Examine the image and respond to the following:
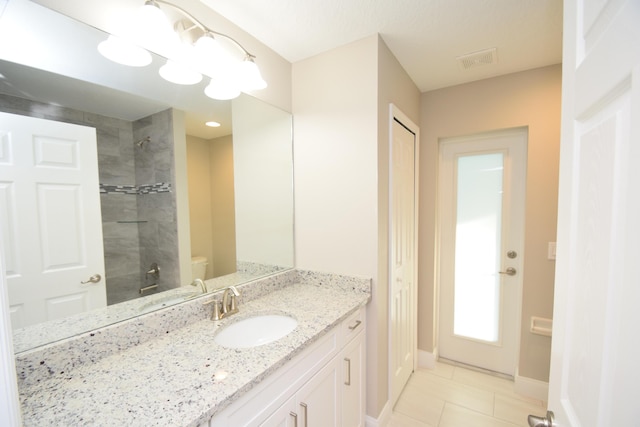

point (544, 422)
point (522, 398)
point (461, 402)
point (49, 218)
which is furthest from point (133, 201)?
point (522, 398)

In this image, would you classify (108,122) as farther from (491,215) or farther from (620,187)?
(491,215)

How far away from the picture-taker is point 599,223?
46 cm

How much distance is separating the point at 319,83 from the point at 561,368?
5.88ft

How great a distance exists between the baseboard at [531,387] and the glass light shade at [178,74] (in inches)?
121

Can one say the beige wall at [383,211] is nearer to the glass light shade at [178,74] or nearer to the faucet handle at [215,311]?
the faucet handle at [215,311]

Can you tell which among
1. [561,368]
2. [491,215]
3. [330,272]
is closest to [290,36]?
[330,272]

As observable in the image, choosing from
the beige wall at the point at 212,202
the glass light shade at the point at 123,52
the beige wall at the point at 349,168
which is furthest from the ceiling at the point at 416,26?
the beige wall at the point at 212,202

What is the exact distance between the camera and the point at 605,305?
425 millimetres

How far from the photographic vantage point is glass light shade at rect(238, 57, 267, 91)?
139 centimetres

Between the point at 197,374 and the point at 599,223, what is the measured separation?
111 cm

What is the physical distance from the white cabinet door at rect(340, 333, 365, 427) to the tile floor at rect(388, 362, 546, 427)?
1.47 feet

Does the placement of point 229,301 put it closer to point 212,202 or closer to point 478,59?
point 212,202

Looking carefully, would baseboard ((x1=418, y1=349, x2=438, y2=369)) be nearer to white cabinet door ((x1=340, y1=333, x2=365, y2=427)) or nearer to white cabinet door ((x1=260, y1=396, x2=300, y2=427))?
white cabinet door ((x1=340, y1=333, x2=365, y2=427))

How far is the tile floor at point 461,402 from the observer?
1.75m
